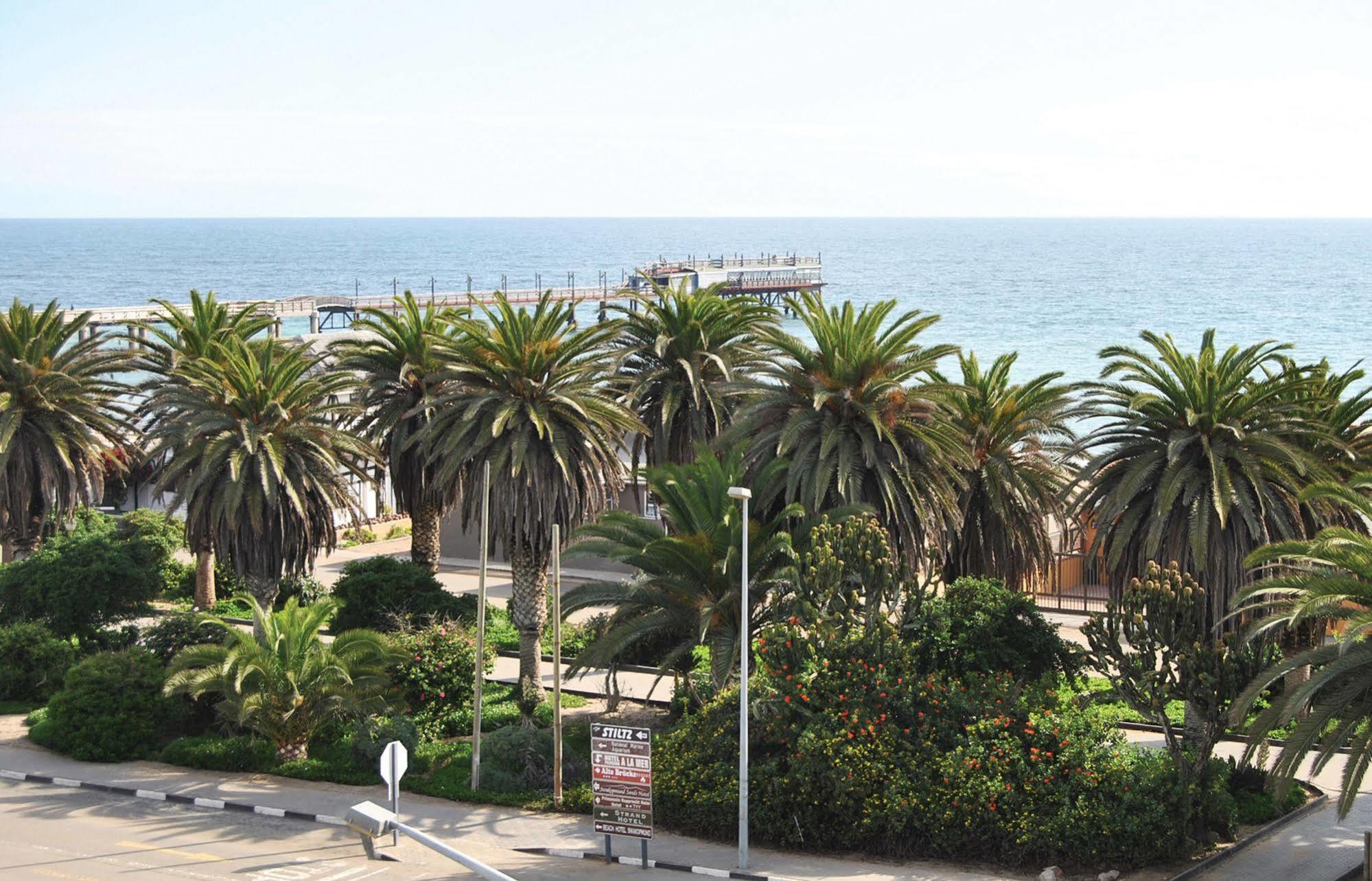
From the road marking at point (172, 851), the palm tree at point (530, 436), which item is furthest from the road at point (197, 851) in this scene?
the palm tree at point (530, 436)

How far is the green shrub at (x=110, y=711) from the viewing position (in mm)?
26531

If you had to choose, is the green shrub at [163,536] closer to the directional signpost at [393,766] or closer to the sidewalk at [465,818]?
the sidewalk at [465,818]

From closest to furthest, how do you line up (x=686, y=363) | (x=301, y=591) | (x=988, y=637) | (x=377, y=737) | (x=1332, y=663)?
1. (x=1332, y=663)
2. (x=988, y=637)
3. (x=377, y=737)
4. (x=686, y=363)
5. (x=301, y=591)

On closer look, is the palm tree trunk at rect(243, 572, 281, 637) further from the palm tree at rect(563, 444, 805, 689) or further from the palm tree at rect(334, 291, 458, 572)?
the palm tree at rect(563, 444, 805, 689)

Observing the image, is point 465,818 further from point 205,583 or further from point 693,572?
point 205,583

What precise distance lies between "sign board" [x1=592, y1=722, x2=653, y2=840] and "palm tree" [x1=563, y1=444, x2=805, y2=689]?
8.52 ft

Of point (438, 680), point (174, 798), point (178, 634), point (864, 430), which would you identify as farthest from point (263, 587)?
point (864, 430)

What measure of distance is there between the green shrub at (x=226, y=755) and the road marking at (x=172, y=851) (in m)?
3.68

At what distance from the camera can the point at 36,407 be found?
3403 cm

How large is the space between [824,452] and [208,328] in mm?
17675

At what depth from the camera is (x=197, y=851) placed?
2200 cm

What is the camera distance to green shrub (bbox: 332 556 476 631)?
103 ft

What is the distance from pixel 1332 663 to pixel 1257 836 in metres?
4.33

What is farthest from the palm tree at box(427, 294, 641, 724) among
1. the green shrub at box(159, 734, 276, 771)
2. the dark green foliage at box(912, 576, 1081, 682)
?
the dark green foliage at box(912, 576, 1081, 682)
